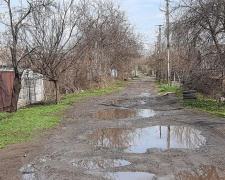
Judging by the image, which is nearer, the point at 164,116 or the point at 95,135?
the point at 95,135

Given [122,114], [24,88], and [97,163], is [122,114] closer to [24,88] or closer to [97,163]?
[97,163]

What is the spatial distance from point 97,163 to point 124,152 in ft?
3.32

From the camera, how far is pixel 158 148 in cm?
726

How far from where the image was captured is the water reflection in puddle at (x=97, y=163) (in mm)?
5871

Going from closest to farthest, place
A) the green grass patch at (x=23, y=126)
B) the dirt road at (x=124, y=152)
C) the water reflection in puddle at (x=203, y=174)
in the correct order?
the water reflection in puddle at (x=203, y=174), the dirt road at (x=124, y=152), the green grass patch at (x=23, y=126)

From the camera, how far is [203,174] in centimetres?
533

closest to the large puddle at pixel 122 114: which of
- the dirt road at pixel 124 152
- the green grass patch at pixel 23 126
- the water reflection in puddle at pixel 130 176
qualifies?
the dirt road at pixel 124 152

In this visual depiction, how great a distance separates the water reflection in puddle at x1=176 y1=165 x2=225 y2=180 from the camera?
5.15 metres

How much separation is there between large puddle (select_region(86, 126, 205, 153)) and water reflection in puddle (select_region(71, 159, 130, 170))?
0.94 meters

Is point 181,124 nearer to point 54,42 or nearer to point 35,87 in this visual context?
point 54,42

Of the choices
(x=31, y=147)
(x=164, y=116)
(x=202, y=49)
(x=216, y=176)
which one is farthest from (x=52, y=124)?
(x=202, y=49)

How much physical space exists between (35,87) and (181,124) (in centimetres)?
1229

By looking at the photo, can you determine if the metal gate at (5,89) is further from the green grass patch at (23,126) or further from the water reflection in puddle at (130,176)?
the water reflection in puddle at (130,176)

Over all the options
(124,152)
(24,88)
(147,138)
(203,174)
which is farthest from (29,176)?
(24,88)
